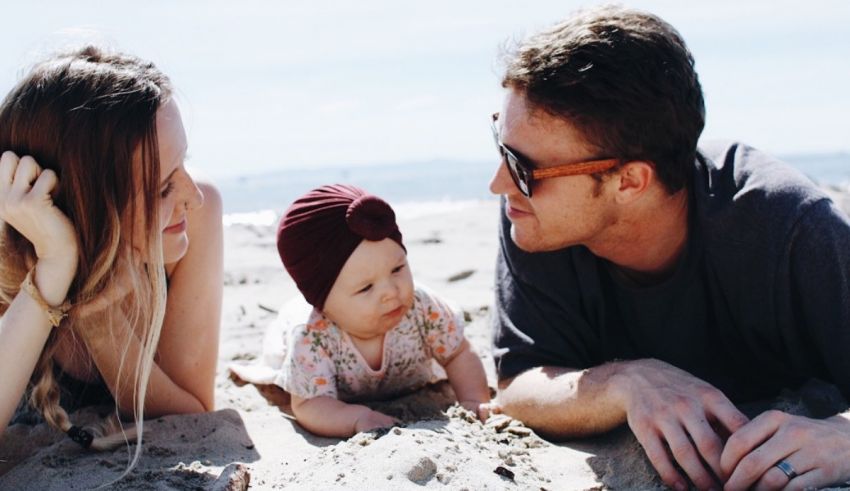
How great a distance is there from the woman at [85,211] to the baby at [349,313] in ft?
1.72

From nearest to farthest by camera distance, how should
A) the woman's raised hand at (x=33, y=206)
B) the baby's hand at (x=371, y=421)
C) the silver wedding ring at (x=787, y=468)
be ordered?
the silver wedding ring at (x=787, y=468)
the woman's raised hand at (x=33, y=206)
the baby's hand at (x=371, y=421)

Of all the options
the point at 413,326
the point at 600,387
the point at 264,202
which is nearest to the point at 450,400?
the point at 413,326

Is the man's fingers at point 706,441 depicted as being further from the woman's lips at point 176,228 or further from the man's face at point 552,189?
the woman's lips at point 176,228

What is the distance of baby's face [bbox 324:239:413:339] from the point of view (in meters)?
3.51

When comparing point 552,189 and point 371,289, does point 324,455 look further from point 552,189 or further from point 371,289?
point 552,189

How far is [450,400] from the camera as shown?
383 cm

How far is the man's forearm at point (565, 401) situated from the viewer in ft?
9.83

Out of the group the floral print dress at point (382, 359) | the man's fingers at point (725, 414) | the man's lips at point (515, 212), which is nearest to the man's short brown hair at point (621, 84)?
the man's lips at point (515, 212)

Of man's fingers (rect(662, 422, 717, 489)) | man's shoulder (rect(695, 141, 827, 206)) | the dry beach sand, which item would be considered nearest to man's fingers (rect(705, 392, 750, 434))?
man's fingers (rect(662, 422, 717, 489))

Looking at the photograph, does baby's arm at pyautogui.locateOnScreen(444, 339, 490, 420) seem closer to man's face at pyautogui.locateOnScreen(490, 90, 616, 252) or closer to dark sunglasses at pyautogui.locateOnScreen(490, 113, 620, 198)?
man's face at pyautogui.locateOnScreen(490, 90, 616, 252)

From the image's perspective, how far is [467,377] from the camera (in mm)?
3797

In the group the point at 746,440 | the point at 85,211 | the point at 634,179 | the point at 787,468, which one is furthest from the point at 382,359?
the point at 787,468

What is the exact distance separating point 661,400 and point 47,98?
2137mm

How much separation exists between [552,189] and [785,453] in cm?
120
